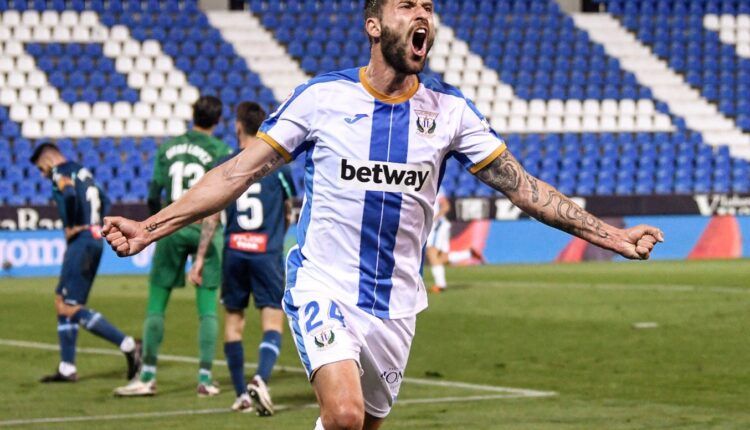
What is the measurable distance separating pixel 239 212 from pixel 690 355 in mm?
4732

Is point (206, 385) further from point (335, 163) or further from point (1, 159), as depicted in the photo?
point (1, 159)

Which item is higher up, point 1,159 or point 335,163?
point 335,163

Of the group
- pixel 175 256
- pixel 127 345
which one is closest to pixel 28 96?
pixel 127 345

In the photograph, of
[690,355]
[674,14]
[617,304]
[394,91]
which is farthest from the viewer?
[674,14]

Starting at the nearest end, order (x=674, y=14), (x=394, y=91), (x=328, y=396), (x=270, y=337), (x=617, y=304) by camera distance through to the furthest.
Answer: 1. (x=328, y=396)
2. (x=394, y=91)
3. (x=270, y=337)
4. (x=617, y=304)
5. (x=674, y=14)

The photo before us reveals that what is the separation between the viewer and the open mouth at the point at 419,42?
5.53 m

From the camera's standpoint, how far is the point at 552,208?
5828 millimetres

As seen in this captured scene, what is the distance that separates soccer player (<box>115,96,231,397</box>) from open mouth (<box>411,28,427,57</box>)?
5354mm

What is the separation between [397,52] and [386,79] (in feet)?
0.57

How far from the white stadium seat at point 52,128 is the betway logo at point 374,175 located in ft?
89.2

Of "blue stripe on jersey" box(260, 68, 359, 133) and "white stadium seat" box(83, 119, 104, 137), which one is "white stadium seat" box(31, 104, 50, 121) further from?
"blue stripe on jersey" box(260, 68, 359, 133)

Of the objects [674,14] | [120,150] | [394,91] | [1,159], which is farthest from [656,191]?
[394,91]

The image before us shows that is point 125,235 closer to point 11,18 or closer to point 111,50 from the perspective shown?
point 111,50

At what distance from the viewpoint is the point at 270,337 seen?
33.4ft
